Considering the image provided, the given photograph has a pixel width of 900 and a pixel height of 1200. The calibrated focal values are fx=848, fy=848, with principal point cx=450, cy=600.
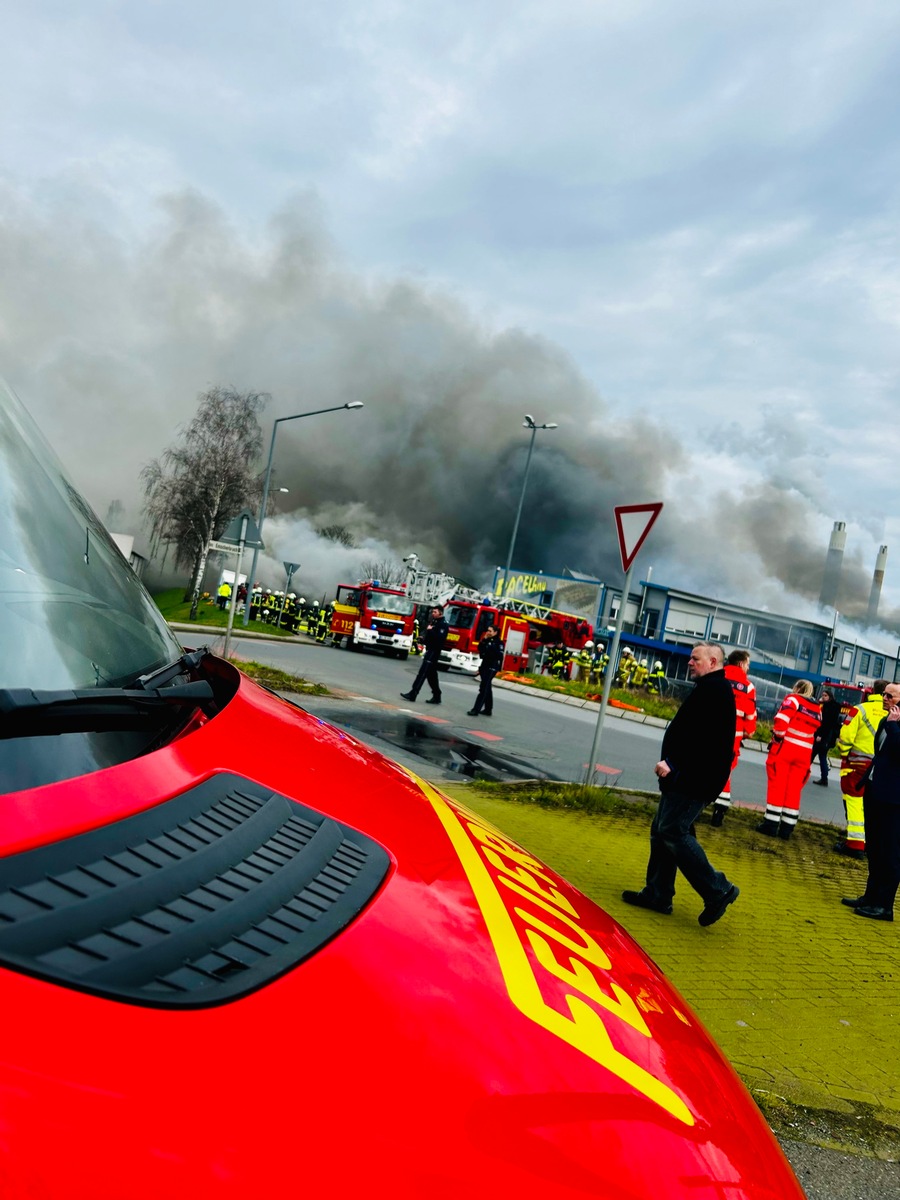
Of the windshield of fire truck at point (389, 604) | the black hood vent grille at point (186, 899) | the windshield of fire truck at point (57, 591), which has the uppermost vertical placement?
the windshield of fire truck at point (389, 604)

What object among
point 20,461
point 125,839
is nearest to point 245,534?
point 20,461

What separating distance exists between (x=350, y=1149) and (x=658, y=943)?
413 cm

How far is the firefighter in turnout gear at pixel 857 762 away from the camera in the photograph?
807cm

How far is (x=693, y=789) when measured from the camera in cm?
487

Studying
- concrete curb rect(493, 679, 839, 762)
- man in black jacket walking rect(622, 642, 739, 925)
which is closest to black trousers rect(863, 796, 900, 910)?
man in black jacket walking rect(622, 642, 739, 925)

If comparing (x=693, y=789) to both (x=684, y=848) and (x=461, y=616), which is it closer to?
(x=684, y=848)

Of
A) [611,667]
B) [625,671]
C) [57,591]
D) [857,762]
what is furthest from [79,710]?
[625,671]

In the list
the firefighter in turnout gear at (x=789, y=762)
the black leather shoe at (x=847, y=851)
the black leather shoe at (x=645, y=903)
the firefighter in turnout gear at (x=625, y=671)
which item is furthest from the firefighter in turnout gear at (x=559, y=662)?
the black leather shoe at (x=645, y=903)

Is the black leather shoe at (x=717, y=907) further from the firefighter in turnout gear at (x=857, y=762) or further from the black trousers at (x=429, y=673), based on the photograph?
the black trousers at (x=429, y=673)

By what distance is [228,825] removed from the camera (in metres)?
1.23

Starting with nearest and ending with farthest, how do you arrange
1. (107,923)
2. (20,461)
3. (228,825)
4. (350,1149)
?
1. (350,1149)
2. (107,923)
3. (228,825)
4. (20,461)

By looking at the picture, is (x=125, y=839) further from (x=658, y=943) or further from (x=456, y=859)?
(x=658, y=943)

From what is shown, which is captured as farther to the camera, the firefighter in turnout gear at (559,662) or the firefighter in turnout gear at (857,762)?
the firefighter in turnout gear at (559,662)

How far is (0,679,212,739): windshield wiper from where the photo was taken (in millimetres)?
1127
